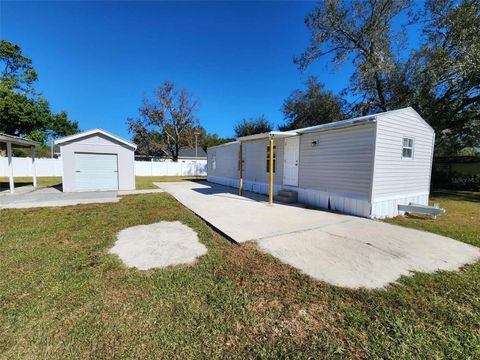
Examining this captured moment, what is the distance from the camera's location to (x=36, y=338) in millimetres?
1866

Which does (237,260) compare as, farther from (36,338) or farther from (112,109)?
(112,109)

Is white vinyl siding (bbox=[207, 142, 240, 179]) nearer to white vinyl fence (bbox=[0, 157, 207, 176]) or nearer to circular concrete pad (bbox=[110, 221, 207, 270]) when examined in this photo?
circular concrete pad (bbox=[110, 221, 207, 270])

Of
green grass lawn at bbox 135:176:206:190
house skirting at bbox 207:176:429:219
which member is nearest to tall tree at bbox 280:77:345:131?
house skirting at bbox 207:176:429:219

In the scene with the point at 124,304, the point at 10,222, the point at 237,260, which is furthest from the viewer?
the point at 10,222

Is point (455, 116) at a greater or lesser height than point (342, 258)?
greater

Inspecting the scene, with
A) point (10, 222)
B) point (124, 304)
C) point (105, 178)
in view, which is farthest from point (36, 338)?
point (105, 178)

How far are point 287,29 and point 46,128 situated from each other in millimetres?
26444

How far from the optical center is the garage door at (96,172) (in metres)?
10.7

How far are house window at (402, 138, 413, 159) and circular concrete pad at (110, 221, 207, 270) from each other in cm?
689

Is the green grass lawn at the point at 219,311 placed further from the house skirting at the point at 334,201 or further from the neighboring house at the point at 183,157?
the neighboring house at the point at 183,157

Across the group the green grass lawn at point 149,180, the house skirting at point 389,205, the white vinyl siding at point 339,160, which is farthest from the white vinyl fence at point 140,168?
the house skirting at point 389,205

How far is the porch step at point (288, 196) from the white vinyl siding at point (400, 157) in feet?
9.23

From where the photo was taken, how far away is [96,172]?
1110 cm

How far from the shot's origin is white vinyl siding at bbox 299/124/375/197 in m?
6.20
